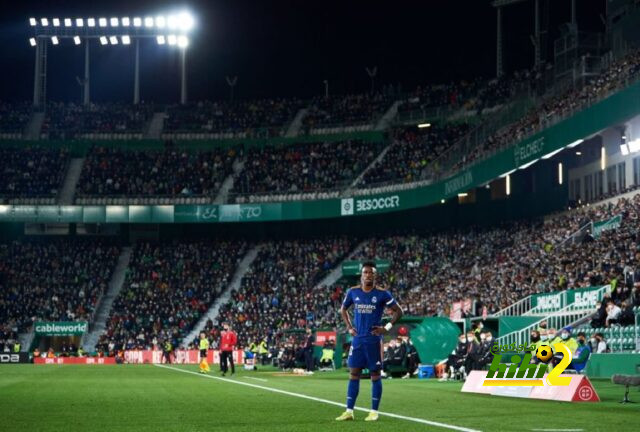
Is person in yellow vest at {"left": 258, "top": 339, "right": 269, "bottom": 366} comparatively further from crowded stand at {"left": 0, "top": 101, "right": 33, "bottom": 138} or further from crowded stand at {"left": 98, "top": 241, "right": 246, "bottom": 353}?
crowded stand at {"left": 0, "top": 101, "right": 33, "bottom": 138}

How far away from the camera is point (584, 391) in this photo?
63.0ft

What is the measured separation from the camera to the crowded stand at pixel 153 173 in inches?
2844

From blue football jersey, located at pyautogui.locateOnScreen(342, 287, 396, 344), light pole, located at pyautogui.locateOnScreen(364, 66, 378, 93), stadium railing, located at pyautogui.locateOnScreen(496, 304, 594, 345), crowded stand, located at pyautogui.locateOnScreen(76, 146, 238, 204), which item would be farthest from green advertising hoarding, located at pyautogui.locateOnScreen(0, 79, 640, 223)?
blue football jersey, located at pyautogui.locateOnScreen(342, 287, 396, 344)

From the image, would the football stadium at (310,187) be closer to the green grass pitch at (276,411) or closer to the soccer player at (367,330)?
the green grass pitch at (276,411)

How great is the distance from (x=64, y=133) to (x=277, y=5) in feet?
64.0

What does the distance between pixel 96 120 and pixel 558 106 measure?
39.2 metres

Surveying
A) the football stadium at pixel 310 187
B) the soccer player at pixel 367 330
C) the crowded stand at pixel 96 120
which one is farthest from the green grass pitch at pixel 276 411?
the crowded stand at pixel 96 120

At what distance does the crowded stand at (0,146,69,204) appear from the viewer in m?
71.4

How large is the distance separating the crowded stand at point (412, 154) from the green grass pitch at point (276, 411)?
40744 mm

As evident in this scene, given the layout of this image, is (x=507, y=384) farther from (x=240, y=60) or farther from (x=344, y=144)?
(x=240, y=60)

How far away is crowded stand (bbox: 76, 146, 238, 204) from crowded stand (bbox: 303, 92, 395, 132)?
6.28 m

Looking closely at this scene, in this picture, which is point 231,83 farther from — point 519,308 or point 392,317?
point 392,317

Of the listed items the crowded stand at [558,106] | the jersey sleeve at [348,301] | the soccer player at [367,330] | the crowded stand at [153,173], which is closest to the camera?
the soccer player at [367,330]

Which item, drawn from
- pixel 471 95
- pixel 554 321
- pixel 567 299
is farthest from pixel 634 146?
pixel 471 95
